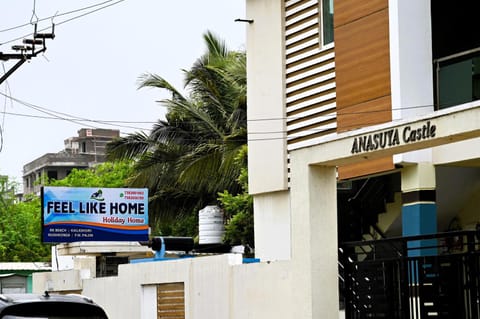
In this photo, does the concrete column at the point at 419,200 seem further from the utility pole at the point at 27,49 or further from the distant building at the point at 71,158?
the distant building at the point at 71,158

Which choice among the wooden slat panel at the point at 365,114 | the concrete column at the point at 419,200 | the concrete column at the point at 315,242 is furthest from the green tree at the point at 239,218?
the concrete column at the point at 315,242

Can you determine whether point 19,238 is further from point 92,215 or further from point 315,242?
point 315,242

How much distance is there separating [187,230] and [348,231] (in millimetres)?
26086

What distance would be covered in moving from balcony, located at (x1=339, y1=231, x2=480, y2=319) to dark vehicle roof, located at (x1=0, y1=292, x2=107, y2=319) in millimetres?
4335

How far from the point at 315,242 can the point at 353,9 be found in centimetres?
741

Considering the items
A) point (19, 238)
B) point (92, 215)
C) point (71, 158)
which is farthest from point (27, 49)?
point (71, 158)

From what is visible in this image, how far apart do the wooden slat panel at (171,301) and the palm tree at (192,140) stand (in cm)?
1617

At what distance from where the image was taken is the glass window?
23.5 metres

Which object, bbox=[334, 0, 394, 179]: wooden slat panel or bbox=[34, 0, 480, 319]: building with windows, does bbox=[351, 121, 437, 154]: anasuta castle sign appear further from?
bbox=[334, 0, 394, 179]: wooden slat panel

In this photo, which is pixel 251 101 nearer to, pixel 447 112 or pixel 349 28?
pixel 349 28

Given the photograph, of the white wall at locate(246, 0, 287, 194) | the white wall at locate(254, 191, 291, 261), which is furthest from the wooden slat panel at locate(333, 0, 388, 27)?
the white wall at locate(254, 191, 291, 261)

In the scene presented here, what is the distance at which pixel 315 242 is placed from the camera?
53.7ft

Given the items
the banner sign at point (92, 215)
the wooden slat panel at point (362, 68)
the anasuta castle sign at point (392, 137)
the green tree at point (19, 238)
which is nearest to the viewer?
the anasuta castle sign at point (392, 137)

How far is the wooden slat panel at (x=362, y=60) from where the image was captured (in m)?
21.5
